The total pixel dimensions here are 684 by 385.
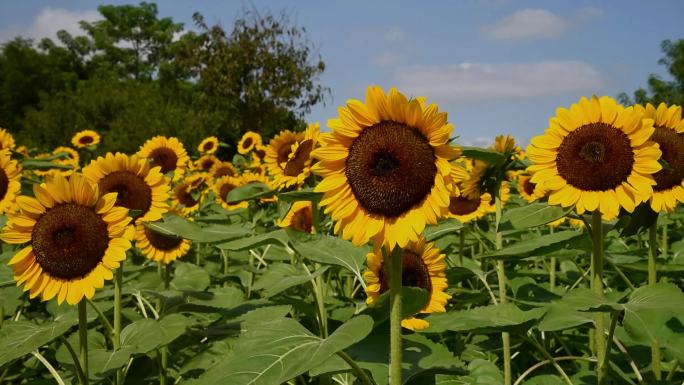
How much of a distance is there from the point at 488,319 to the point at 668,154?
98 centimetres

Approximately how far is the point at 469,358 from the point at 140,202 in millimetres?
1595

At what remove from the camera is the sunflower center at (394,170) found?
1764mm

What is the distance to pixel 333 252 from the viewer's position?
2.33 meters

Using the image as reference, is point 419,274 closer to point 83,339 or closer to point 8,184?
point 83,339

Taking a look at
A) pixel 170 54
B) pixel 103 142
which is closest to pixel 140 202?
pixel 103 142

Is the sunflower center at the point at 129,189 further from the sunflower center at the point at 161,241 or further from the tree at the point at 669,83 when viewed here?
the tree at the point at 669,83

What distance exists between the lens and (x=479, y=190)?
272 centimetres

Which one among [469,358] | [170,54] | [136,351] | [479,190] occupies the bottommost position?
[469,358]

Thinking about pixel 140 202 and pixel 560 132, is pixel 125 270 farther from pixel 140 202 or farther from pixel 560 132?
pixel 560 132

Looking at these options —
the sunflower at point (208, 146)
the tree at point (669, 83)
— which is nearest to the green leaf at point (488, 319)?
the sunflower at point (208, 146)

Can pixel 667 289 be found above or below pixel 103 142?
below

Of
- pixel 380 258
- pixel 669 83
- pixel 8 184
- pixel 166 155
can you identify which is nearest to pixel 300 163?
pixel 380 258

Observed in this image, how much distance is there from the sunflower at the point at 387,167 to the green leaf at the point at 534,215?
0.43 m

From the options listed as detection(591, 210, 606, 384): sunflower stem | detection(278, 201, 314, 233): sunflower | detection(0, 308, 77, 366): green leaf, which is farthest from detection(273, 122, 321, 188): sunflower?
detection(591, 210, 606, 384): sunflower stem
